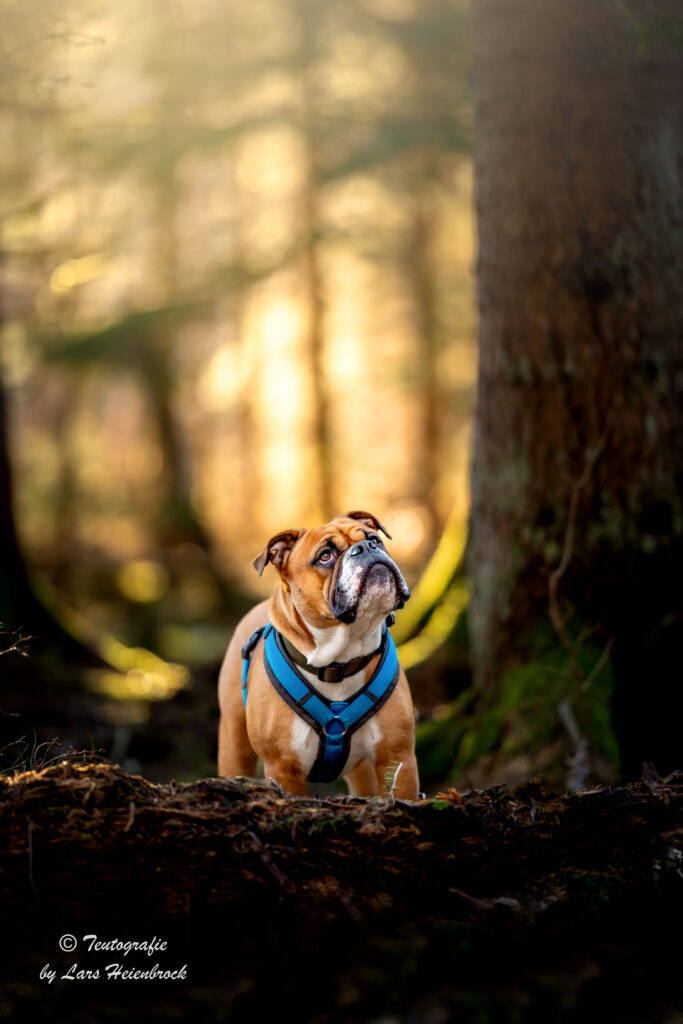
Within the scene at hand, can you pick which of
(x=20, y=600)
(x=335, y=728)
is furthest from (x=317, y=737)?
(x=20, y=600)

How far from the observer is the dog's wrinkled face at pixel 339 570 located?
362 cm

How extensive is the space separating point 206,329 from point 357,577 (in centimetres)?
2433

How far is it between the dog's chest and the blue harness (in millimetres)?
22

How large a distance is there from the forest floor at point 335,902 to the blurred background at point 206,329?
93 cm

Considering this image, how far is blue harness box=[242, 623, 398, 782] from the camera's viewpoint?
3.93 meters

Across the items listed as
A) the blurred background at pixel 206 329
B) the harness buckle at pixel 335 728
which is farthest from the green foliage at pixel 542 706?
the harness buckle at pixel 335 728

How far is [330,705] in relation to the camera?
13.0 ft

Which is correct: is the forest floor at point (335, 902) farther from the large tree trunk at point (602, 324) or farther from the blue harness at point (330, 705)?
the large tree trunk at point (602, 324)

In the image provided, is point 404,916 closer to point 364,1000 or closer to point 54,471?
point 364,1000

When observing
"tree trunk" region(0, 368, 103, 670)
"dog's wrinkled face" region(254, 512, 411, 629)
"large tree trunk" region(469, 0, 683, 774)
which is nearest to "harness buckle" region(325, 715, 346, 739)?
"dog's wrinkled face" region(254, 512, 411, 629)

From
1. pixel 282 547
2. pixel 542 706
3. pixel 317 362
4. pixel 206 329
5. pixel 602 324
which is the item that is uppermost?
pixel 206 329

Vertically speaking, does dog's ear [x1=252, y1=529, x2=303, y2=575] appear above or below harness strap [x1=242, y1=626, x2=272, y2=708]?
above

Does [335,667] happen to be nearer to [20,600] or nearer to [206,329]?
[20,600]

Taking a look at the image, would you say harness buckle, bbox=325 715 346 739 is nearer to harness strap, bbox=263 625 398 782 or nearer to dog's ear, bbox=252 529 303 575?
harness strap, bbox=263 625 398 782
